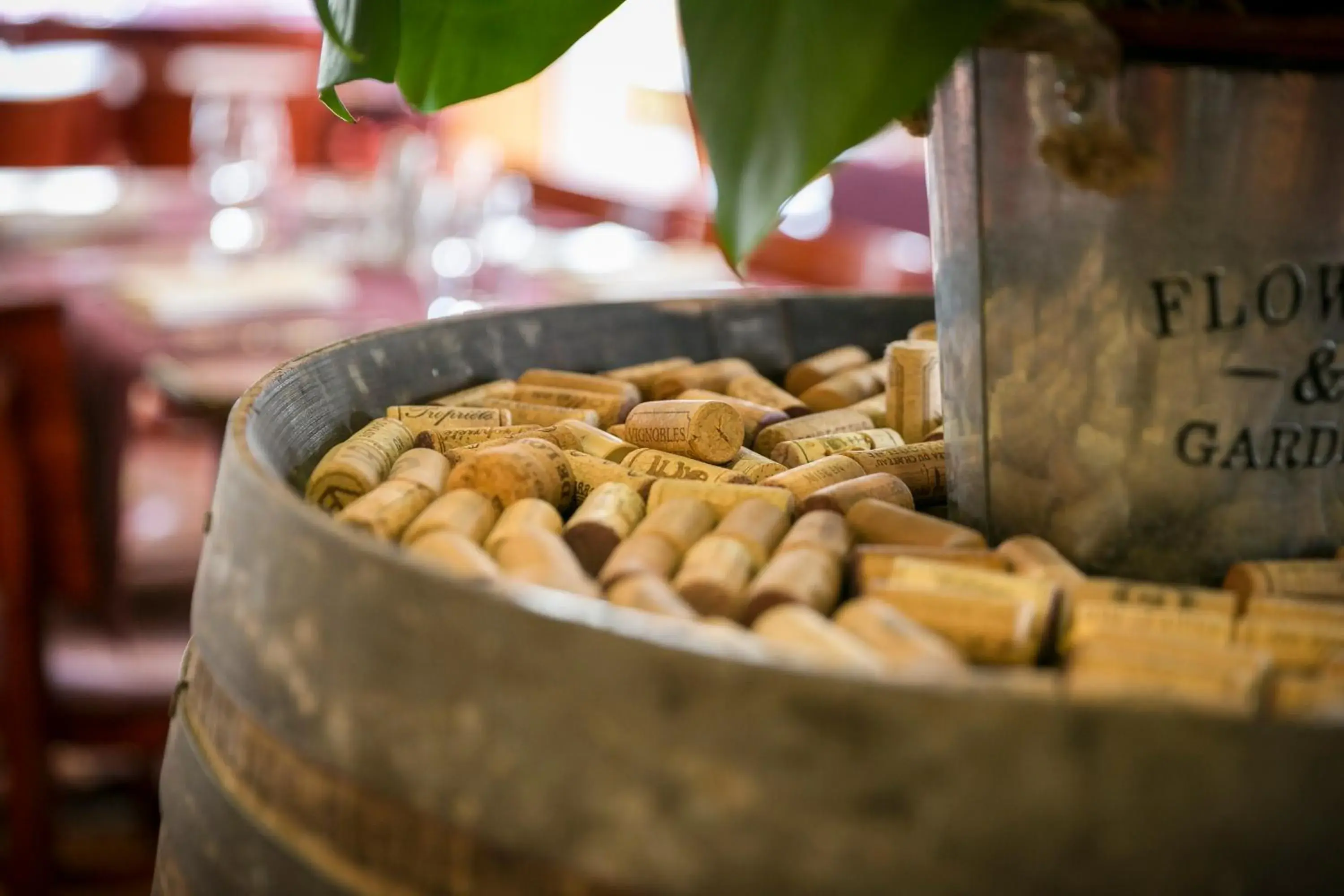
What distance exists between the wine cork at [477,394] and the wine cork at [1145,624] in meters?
0.50

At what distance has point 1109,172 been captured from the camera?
628 mm

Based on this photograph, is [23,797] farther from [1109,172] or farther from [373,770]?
[1109,172]

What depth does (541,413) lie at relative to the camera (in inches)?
38.5

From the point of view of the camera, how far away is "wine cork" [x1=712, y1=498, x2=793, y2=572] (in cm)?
73

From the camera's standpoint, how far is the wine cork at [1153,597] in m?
0.65

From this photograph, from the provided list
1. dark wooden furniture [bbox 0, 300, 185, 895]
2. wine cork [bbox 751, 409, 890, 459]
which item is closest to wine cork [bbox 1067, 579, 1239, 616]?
wine cork [bbox 751, 409, 890, 459]

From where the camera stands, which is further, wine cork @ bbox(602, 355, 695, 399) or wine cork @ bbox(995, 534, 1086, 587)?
wine cork @ bbox(602, 355, 695, 399)

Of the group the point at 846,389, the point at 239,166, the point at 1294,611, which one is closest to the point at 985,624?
the point at 1294,611

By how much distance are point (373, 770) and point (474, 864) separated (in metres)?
0.05

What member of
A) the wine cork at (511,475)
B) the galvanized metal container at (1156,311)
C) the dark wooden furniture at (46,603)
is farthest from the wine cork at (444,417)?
the dark wooden furniture at (46,603)

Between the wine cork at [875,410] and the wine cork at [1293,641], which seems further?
the wine cork at [875,410]

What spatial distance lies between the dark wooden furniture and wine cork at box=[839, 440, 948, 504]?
136 cm

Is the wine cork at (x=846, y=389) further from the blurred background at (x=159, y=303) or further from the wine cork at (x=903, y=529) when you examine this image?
the wine cork at (x=903, y=529)

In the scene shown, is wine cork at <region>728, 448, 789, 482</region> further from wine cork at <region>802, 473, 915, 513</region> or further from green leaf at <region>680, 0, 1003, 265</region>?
green leaf at <region>680, 0, 1003, 265</region>
